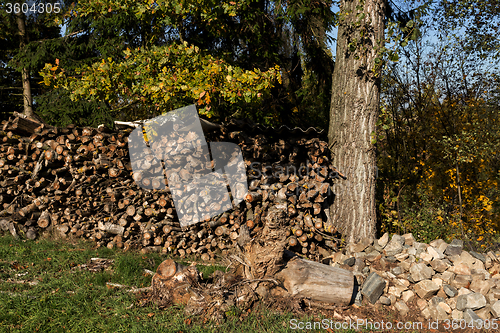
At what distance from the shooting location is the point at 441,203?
602 cm

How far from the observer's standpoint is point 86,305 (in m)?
2.96

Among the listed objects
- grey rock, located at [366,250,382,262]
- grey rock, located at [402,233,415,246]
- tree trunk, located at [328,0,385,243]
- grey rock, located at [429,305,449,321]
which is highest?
tree trunk, located at [328,0,385,243]

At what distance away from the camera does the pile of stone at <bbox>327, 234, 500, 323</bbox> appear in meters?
3.32

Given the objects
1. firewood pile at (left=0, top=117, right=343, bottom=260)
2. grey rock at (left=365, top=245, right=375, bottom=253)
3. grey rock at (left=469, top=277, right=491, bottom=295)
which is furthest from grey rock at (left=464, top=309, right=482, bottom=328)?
firewood pile at (left=0, top=117, right=343, bottom=260)

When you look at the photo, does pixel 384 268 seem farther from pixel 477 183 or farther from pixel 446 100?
pixel 446 100

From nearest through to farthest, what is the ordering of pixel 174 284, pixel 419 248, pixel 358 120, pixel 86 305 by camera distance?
pixel 86 305 → pixel 174 284 → pixel 419 248 → pixel 358 120

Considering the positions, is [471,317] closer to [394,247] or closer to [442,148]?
[394,247]

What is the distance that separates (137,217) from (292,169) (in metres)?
2.58

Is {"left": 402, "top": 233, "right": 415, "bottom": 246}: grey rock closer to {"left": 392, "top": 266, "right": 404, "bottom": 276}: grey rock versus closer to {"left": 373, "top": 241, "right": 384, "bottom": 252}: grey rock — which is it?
{"left": 373, "top": 241, "right": 384, "bottom": 252}: grey rock

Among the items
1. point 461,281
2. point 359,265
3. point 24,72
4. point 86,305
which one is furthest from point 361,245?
point 24,72

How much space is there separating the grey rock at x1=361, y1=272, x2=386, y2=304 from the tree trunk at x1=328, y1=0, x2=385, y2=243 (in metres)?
0.99

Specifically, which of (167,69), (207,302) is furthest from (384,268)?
(167,69)

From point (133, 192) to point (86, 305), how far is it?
212cm

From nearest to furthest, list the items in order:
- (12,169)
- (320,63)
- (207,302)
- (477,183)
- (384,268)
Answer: (207,302)
(384,268)
(12,169)
(477,183)
(320,63)
